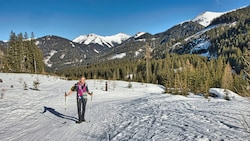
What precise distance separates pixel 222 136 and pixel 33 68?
230 ft

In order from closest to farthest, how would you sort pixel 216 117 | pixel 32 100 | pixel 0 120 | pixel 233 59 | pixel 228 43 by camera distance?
pixel 216 117 < pixel 0 120 < pixel 32 100 < pixel 233 59 < pixel 228 43

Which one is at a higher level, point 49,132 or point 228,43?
point 228,43

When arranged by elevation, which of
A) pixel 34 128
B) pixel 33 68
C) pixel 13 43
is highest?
pixel 13 43

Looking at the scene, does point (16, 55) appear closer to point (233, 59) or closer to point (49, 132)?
point (49, 132)

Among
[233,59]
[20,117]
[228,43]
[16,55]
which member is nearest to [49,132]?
[20,117]

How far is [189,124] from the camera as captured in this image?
7992mm

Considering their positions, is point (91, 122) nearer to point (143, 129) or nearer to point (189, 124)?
point (143, 129)

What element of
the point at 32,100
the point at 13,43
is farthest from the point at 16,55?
the point at 32,100

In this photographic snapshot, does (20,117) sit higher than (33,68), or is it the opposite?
(33,68)

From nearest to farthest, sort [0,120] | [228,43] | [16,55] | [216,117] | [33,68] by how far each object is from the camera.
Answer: [216,117] → [0,120] → [16,55] → [33,68] → [228,43]

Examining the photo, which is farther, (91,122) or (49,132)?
(91,122)

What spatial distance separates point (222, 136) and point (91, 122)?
6.26 m

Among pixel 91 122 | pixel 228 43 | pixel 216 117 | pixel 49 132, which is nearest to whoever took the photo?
pixel 216 117

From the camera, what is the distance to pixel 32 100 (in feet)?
58.2
